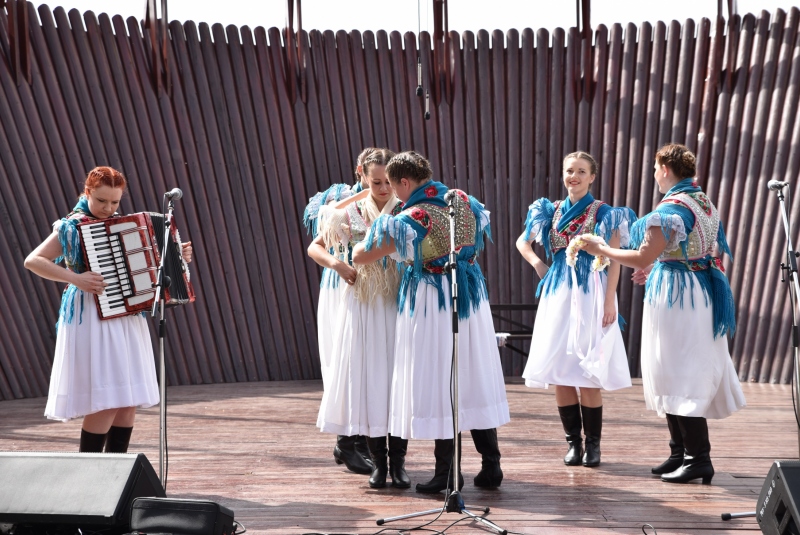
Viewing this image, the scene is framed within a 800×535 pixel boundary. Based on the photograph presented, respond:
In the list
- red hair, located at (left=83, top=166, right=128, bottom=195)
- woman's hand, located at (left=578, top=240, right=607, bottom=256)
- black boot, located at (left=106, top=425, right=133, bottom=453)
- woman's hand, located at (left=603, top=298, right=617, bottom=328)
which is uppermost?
red hair, located at (left=83, top=166, right=128, bottom=195)

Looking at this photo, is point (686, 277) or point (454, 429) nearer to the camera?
point (454, 429)

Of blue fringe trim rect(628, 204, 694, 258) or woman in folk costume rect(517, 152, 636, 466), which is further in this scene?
woman in folk costume rect(517, 152, 636, 466)

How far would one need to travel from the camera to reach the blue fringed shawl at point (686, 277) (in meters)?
3.98

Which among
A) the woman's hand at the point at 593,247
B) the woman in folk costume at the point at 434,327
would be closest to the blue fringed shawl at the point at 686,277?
the woman's hand at the point at 593,247

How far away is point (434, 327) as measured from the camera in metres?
3.86

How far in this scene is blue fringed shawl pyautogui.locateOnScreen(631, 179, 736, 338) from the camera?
3977 millimetres

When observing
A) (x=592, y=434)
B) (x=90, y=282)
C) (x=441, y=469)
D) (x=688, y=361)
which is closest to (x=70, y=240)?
(x=90, y=282)

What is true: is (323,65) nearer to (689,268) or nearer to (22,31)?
(22,31)

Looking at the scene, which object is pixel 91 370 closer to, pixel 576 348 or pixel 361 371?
pixel 361 371

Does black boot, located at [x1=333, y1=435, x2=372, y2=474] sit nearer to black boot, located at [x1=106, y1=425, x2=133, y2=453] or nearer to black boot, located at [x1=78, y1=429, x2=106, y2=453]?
black boot, located at [x1=106, y1=425, x2=133, y2=453]

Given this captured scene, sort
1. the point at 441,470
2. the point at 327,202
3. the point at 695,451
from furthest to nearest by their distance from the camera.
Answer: the point at 327,202 → the point at 695,451 → the point at 441,470

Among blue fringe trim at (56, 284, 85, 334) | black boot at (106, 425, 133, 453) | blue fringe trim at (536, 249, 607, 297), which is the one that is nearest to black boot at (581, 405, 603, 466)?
blue fringe trim at (536, 249, 607, 297)

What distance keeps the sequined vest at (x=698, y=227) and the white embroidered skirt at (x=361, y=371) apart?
136 centimetres

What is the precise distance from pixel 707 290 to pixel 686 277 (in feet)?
0.38
